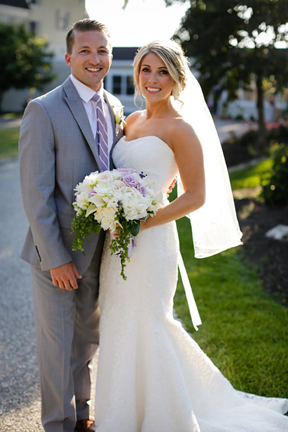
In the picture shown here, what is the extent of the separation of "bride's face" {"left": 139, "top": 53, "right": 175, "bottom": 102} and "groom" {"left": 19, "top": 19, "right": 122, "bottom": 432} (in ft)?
0.93

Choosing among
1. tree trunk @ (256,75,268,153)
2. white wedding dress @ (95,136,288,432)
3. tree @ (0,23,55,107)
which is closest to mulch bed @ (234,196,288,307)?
white wedding dress @ (95,136,288,432)

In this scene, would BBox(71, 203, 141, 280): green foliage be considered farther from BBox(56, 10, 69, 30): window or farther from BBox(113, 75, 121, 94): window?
BBox(56, 10, 69, 30): window

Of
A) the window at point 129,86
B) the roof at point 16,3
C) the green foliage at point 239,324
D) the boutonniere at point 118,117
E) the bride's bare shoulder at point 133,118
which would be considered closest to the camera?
the boutonniere at point 118,117

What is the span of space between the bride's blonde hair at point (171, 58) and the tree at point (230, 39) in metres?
7.26

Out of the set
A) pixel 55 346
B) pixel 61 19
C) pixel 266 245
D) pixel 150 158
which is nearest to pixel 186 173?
pixel 150 158

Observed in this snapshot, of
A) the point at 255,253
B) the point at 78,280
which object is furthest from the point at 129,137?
the point at 255,253

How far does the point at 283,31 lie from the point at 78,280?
958 centimetres

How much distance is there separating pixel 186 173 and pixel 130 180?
1.65 ft

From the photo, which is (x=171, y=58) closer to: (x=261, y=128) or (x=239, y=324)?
(x=239, y=324)

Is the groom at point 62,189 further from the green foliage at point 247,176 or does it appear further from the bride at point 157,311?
the green foliage at point 247,176

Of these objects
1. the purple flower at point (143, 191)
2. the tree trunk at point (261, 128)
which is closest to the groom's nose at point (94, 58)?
the purple flower at point (143, 191)

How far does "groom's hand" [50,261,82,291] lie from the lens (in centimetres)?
264

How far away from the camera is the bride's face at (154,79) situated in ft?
9.30

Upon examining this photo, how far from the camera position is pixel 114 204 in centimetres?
228
